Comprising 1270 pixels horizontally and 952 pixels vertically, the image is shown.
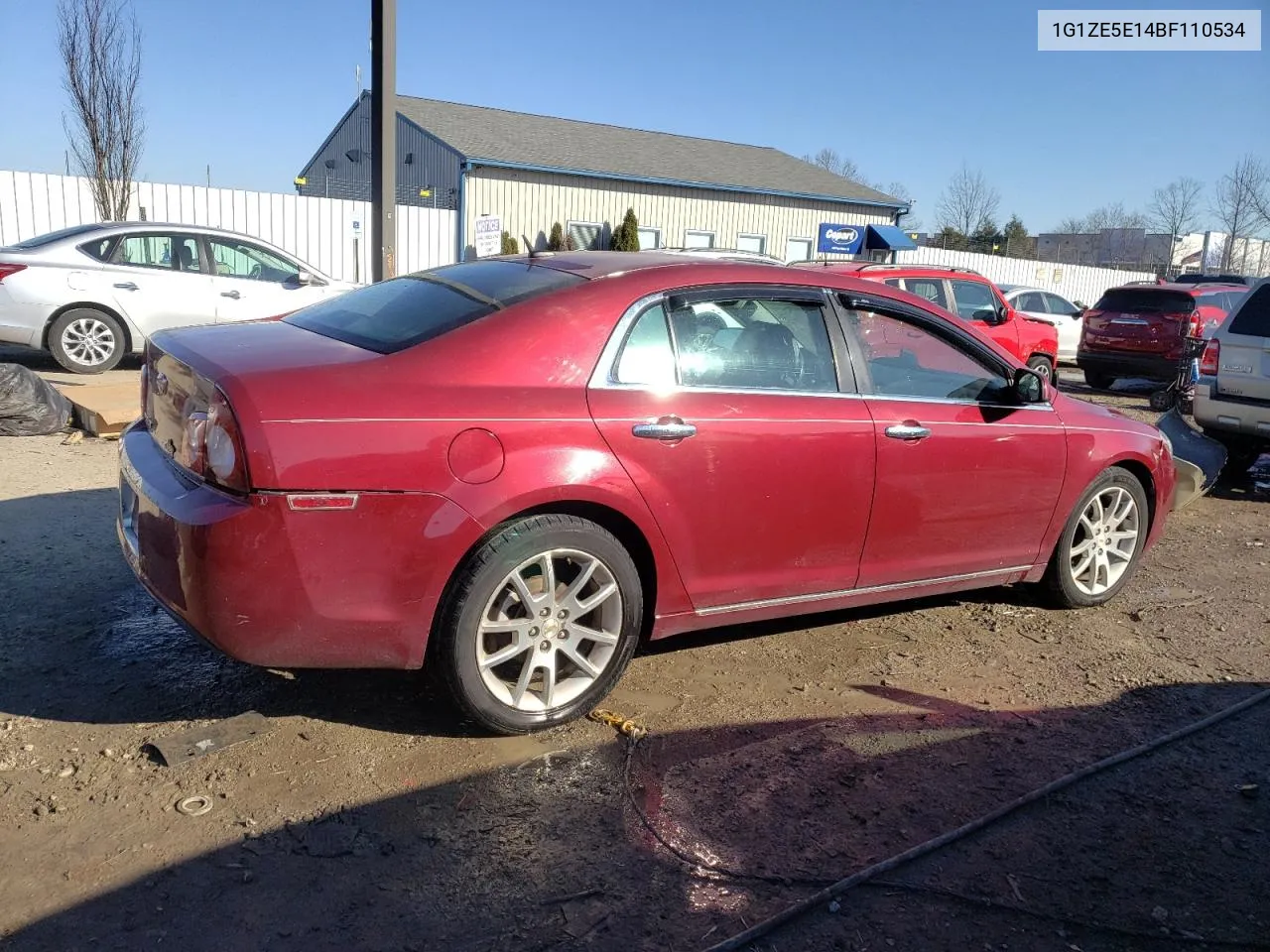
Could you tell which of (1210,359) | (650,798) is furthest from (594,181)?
(650,798)

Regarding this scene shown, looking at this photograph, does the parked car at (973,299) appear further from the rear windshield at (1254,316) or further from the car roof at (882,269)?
the rear windshield at (1254,316)

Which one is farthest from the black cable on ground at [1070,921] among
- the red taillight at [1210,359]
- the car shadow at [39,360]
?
the car shadow at [39,360]

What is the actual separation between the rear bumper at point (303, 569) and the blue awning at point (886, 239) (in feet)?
77.1

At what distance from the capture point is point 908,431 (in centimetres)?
405

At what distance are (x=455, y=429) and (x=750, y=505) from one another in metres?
1.17

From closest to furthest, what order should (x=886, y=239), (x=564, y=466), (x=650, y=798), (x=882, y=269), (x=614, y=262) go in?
(x=650, y=798) < (x=564, y=466) < (x=614, y=262) < (x=882, y=269) < (x=886, y=239)

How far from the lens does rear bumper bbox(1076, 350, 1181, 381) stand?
15.0 metres

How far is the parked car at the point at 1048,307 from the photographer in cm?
1786

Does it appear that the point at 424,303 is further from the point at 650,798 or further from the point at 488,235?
the point at 488,235

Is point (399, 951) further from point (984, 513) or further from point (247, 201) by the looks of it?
point (247, 201)

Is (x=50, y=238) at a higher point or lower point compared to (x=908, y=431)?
higher

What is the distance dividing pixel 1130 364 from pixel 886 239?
10398 millimetres

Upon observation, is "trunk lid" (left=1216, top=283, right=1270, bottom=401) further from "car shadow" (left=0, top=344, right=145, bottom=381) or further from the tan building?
the tan building

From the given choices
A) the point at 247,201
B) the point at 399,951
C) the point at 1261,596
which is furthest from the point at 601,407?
the point at 247,201
